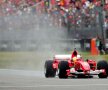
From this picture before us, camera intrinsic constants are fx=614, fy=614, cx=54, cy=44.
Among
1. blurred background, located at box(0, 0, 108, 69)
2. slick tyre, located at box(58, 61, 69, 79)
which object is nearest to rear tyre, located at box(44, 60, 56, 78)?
slick tyre, located at box(58, 61, 69, 79)

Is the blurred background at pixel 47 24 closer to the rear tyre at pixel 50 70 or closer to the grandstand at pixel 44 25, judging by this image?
the grandstand at pixel 44 25

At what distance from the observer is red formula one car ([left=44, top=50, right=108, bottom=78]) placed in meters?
16.6

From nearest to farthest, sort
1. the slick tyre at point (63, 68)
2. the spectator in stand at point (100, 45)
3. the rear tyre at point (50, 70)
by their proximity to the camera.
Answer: the slick tyre at point (63, 68) → the rear tyre at point (50, 70) → the spectator in stand at point (100, 45)

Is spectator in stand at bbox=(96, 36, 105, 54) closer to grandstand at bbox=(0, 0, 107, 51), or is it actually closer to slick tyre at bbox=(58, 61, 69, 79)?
grandstand at bbox=(0, 0, 107, 51)

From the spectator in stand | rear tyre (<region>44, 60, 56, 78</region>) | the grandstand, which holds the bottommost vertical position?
A: rear tyre (<region>44, 60, 56, 78</region>)

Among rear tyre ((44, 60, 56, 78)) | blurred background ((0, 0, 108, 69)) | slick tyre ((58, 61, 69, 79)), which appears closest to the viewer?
slick tyre ((58, 61, 69, 79))

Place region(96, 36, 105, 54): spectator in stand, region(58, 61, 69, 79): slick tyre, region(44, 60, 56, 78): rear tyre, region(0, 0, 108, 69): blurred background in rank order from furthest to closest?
region(0, 0, 108, 69): blurred background < region(96, 36, 105, 54): spectator in stand < region(44, 60, 56, 78): rear tyre < region(58, 61, 69, 79): slick tyre

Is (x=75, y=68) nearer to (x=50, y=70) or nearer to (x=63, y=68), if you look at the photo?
(x=63, y=68)

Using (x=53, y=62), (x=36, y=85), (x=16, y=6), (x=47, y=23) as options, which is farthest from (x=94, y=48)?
(x=36, y=85)

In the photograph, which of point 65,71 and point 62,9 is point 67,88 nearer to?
point 65,71

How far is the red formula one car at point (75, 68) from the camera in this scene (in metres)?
16.6

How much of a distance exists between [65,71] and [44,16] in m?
22.6

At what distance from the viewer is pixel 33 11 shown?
1527 inches

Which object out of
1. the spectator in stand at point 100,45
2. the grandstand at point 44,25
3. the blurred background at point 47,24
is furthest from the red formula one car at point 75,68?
the grandstand at point 44,25
